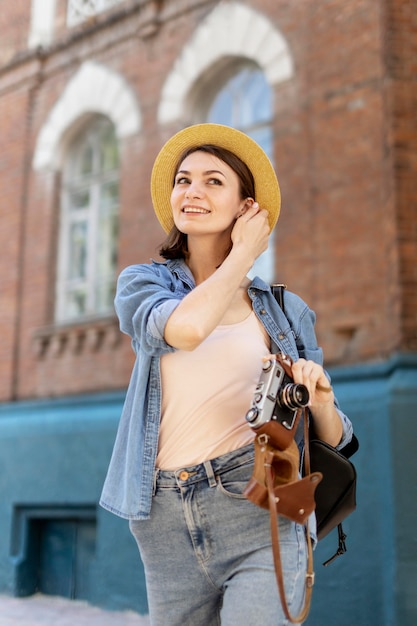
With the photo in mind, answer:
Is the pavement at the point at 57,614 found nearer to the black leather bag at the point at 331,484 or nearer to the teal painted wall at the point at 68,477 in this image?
the teal painted wall at the point at 68,477

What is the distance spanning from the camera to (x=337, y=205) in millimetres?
6836

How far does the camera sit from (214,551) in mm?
2117

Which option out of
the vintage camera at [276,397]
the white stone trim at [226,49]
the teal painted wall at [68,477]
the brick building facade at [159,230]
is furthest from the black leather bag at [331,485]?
the white stone trim at [226,49]

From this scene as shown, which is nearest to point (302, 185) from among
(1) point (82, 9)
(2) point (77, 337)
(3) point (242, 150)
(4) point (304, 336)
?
(2) point (77, 337)

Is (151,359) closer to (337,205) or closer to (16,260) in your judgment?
(337,205)

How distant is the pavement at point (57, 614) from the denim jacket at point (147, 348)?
197 inches

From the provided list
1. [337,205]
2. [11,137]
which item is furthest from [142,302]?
[11,137]

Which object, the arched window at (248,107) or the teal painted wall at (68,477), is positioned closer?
the teal painted wall at (68,477)

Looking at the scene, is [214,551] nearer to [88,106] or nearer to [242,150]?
[242,150]

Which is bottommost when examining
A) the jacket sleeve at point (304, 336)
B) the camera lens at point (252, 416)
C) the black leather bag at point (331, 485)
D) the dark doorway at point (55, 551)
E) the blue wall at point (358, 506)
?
the dark doorway at point (55, 551)

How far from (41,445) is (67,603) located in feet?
5.44

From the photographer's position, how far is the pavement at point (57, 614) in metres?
6.97

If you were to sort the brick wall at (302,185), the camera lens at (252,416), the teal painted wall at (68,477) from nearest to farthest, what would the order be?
the camera lens at (252,416) → the brick wall at (302,185) → the teal painted wall at (68,477)

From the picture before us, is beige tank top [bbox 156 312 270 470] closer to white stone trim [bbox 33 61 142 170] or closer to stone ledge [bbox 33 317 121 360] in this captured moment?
stone ledge [bbox 33 317 121 360]
